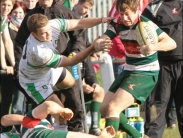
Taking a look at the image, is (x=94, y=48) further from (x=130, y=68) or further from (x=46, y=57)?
(x=46, y=57)

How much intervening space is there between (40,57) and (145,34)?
1.30 metres

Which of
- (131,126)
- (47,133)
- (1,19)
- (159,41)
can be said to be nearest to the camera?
(47,133)

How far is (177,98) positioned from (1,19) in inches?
116

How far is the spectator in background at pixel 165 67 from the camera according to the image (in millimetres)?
9211

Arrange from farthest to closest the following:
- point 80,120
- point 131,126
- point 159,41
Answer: point 80,120
point 131,126
point 159,41

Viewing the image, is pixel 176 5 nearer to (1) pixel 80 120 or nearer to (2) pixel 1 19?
(1) pixel 80 120

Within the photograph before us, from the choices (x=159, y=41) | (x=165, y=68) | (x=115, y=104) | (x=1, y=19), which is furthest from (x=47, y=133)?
(x=1, y=19)

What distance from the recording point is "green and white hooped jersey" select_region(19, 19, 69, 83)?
841 centimetres

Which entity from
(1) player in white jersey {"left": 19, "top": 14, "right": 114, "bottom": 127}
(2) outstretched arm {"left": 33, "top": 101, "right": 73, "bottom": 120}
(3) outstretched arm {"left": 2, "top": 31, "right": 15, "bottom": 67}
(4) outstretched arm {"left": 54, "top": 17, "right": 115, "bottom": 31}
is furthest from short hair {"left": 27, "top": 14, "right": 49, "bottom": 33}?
(3) outstretched arm {"left": 2, "top": 31, "right": 15, "bottom": 67}

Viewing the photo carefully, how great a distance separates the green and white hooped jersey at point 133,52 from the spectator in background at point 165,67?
3.17ft

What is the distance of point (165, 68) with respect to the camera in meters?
9.25

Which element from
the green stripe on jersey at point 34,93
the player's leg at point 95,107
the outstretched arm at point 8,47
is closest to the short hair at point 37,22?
the green stripe on jersey at point 34,93

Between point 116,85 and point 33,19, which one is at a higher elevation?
point 33,19

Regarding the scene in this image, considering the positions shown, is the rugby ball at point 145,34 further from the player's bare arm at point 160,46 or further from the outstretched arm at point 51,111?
Answer: the outstretched arm at point 51,111
